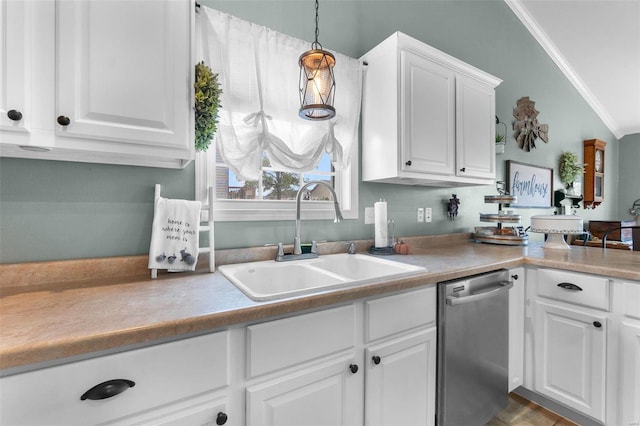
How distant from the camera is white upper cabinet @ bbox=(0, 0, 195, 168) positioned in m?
0.86

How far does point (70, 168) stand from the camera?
1.16 metres

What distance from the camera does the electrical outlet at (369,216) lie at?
1981 mm

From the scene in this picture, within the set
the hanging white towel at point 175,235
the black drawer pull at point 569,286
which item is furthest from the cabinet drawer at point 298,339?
the black drawer pull at point 569,286

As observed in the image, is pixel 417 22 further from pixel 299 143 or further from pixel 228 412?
pixel 228 412

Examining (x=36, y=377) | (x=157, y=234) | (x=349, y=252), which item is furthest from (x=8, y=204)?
(x=349, y=252)

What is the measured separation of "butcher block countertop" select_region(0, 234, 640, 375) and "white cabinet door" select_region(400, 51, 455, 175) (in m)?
0.67

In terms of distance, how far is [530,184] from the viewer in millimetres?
3184

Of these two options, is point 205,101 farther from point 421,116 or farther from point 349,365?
point 421,116

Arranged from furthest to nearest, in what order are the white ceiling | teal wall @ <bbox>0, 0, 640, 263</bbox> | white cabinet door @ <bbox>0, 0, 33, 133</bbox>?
the white ceiling < teal wall @ <bbox>0, 0, 640, 263</bbox> < white cabinet door @ <bbox>0, 0, 33, 133</bbox>

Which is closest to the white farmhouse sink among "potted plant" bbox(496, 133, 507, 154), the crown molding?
"potted plant" bbox(496, 133, 507, 154)

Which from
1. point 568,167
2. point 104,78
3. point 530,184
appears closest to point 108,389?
point 104,78

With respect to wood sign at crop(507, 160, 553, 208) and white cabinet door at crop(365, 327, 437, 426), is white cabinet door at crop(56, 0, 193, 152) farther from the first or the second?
wood sign at crop(507, 160, 553, 208)

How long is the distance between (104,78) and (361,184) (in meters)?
1.45

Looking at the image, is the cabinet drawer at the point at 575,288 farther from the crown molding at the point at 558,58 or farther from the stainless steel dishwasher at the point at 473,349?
the crown molding at the point at 558,58
